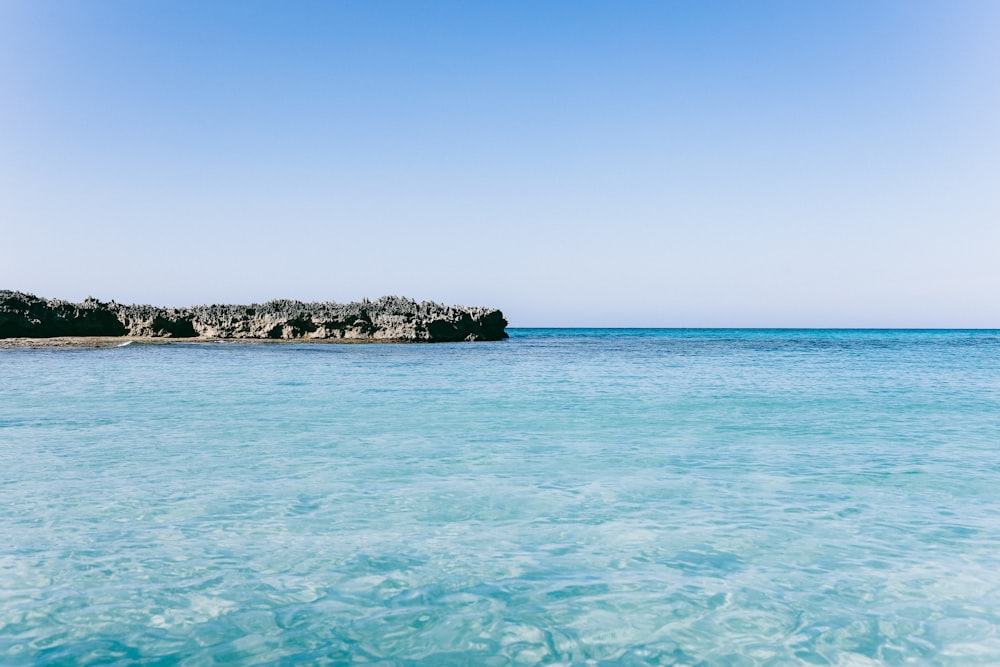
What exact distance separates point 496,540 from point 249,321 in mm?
54896

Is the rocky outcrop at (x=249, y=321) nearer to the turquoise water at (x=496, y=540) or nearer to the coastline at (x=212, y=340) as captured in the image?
the coastline at (x=212, y=340)

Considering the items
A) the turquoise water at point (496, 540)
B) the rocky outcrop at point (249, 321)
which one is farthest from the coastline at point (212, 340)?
the turquoise water at point (496, 540)

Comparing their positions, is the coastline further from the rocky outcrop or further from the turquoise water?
the turquoise water

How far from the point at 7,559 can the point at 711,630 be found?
5.60 meters

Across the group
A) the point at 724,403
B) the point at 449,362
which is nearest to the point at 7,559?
the point at 724,403

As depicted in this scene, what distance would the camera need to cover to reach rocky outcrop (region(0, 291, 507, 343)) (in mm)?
54812

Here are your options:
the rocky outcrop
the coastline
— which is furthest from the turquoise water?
the rocky outcrop

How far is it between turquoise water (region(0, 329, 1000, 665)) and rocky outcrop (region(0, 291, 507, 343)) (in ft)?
138

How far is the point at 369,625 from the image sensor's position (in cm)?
449

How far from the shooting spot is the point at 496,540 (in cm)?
614

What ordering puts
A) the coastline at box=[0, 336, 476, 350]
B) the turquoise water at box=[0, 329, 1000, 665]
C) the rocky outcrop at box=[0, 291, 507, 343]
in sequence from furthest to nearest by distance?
the rocky outcrop at box=[0, 291, 507, 343] → the coastline at box=[0, 336, 476, 350] → the turquoise water at box=[0, 329, 1000, 665]

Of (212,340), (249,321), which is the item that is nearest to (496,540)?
(212,340)

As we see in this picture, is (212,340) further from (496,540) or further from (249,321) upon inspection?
(496,540)

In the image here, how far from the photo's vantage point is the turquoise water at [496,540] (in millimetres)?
4336
